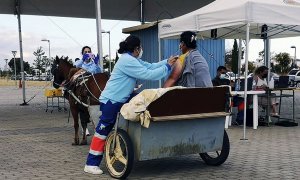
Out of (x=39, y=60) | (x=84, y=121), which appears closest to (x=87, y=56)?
(x=84, y=121)

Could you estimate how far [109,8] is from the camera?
23203 mm

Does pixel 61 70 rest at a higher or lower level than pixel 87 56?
lower

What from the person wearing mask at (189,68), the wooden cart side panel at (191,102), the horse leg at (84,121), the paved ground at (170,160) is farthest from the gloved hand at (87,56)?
the wooden cart side panel at (191,102)

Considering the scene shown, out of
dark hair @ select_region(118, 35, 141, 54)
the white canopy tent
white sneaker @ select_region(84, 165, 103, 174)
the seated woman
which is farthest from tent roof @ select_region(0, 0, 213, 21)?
white sneaker @ select_region(84, 165, 103, 174)

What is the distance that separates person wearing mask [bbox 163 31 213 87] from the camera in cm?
661

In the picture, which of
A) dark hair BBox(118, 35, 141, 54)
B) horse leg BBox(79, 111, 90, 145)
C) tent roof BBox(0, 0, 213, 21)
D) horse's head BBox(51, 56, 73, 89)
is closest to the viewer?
dark hair BBox(118, 35, 141, 54)

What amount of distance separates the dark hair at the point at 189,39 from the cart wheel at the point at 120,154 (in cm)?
162

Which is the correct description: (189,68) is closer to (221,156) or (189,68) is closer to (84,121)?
(221,156)

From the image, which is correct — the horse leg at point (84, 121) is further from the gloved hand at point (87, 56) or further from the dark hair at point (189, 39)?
the dark hair at point (189, 39)

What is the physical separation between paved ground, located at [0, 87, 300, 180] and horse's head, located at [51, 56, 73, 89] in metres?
1.33

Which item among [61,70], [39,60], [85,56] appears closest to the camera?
[85,56]

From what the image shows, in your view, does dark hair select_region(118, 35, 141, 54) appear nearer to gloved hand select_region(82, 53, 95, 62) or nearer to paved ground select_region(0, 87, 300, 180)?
paved ground select_region(0, 87, 300, 180)

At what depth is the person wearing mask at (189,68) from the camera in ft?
21.7

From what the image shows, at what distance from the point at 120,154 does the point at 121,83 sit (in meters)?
1.01
